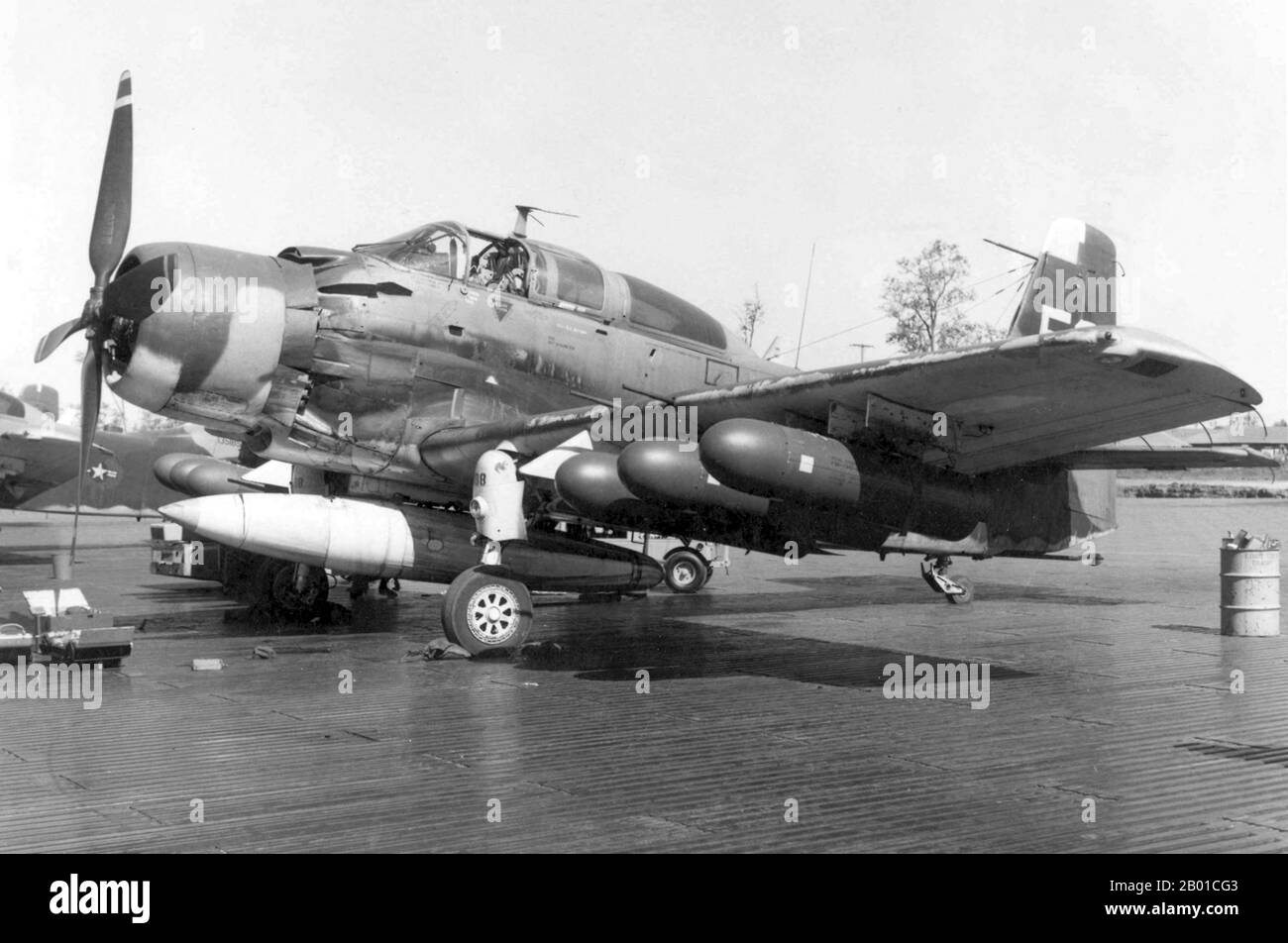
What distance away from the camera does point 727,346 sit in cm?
1324

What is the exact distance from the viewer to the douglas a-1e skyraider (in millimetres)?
8766

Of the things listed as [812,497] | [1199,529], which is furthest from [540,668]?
[1199,529]

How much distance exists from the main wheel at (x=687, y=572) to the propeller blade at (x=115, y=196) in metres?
9.97

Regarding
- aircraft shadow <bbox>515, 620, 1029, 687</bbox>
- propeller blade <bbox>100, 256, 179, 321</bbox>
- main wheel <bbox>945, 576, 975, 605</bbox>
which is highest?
propeller blade <bbox>100, 256, 179, 321</bbox>

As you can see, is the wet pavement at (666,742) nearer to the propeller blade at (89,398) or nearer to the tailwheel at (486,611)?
the tailwheel at (486,611)

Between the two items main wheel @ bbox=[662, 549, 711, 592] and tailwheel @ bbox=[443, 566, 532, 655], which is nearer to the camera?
tailwheel @ bbox=[443, 566, 532, 655]

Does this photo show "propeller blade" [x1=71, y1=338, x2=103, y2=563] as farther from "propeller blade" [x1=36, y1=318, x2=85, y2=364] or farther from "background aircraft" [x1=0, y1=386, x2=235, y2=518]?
"background aircraft" [x1=0, y1=386, x2=235, y2=518]

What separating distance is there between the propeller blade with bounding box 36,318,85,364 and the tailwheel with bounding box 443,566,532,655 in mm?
3940

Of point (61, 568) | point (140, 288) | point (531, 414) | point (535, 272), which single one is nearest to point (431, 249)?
point (535, 272)

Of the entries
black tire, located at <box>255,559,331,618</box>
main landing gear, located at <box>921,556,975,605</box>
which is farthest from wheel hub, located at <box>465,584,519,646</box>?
main landing gear, located at <box>921,556,975,605</box>

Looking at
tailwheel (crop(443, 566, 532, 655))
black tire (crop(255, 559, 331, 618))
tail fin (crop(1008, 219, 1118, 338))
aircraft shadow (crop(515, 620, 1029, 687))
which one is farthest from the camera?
tail fin (crop(1008, 219, 1118, 338))

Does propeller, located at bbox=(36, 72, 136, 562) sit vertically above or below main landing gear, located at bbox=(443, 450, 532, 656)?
above
